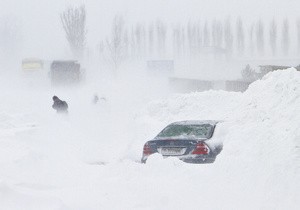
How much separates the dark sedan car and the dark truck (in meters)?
35.1

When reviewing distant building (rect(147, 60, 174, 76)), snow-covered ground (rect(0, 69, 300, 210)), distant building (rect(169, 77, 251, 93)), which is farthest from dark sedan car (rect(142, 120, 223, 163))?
distant building (rect(147, 60, 174, 76))

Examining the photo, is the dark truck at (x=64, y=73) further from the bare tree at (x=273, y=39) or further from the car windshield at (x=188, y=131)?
the bare tree at (x=273, y=39)

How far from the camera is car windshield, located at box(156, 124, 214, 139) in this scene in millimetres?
10951

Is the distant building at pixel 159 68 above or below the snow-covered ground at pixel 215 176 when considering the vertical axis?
below

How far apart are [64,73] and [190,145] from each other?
36.4 metres

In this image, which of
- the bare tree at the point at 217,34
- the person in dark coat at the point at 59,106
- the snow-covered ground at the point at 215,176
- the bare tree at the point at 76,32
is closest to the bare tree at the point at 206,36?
the bare tree at the point at 217,34

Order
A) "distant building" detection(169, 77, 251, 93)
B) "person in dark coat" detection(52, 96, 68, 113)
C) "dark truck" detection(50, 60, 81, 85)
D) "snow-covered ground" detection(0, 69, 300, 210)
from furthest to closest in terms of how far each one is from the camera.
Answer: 1. "dark truck" detection(50, 60, 81, 85)
2. "distant building" detection(169, 77, 251, 93)
3. "person in dark coat" detection(52, 96, 68, 113)
4. "snow-covered ground" detection(0, 69, 300, 210)

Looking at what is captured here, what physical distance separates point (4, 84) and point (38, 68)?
4.42 metres

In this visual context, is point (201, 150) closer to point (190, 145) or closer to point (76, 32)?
point (190, 145)

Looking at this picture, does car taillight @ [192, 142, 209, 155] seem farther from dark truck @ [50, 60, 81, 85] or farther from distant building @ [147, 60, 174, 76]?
distant building @ [147, 60, 174, 76]

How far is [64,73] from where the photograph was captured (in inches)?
1804

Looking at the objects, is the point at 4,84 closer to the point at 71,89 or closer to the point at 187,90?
the point at 71,89

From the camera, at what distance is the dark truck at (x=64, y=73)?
45719 mm

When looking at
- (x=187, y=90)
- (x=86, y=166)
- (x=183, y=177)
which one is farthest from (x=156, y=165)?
(x=187, y=90)
